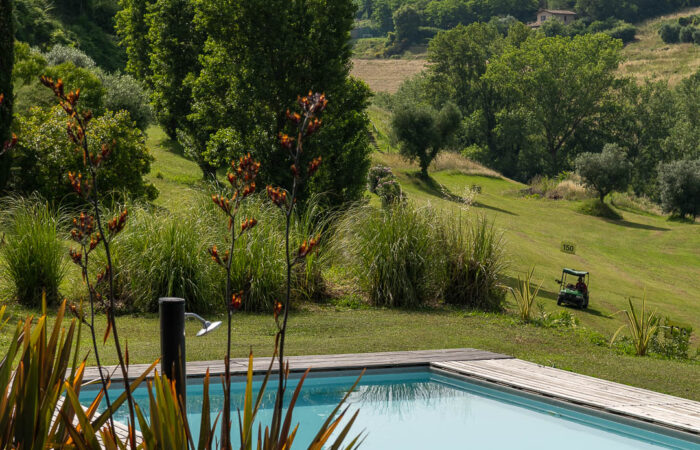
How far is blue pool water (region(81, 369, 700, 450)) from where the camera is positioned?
241 inches

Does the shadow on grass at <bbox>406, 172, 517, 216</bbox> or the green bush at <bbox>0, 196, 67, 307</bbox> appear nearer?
the green bush at <bbox>0, 196, 67, 307</bbox>

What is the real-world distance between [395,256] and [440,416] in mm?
4683

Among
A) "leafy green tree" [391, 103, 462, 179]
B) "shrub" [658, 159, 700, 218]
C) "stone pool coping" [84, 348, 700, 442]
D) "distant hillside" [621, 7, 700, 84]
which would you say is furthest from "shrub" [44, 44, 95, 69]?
"distant hillside" [621, 7, 700, 84]

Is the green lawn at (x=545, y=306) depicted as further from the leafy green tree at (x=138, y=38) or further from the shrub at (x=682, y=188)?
the leafy green tree at (x=138, y=38)

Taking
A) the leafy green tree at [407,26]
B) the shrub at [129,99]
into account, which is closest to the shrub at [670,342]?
the shrub at [129,99]

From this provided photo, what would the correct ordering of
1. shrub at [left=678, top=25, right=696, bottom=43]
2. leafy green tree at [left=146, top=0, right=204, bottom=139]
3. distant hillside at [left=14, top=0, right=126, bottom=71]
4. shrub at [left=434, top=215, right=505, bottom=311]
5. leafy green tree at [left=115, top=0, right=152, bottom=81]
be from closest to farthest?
shrub at [left=434, top=215, right=505, bottom=311]
leafy green tree at [left=146, top=0, right=204, bottom=139]
leafy green tree at [left=115, top=0, right=152, bottom=81]
distant hillside at [left=14, top=0, right=126, bottom=71]
shrub at [left=678, top=25, right=696, bottom=43]

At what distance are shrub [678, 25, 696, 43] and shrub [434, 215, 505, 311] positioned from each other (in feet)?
293

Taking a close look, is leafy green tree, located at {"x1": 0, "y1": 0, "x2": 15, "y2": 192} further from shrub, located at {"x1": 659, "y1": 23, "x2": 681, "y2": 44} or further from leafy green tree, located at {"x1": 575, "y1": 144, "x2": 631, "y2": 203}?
shrub, located at {"x1": 659, "y1": 23, "x2": 681, "y2": 44}

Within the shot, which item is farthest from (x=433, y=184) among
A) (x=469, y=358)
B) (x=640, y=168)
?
(x=469, y=358)

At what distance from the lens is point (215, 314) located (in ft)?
33.7

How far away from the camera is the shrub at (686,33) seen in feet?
290

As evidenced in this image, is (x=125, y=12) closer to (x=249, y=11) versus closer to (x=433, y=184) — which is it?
(x=249, y=11)

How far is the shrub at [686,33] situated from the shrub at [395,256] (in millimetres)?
89808

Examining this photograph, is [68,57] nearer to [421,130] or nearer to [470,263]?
[421,130]
